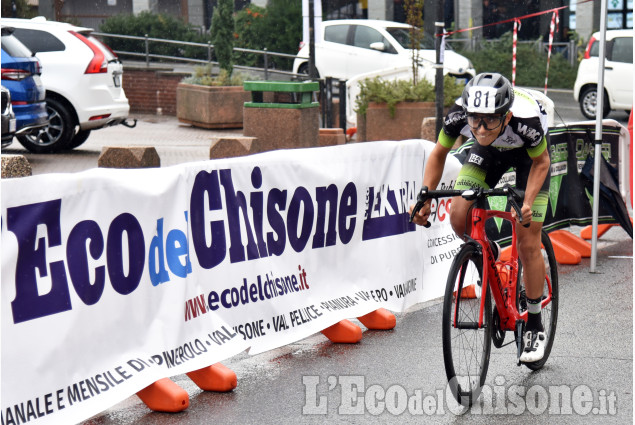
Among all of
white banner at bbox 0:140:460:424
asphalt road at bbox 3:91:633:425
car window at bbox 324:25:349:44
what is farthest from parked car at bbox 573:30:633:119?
white banner at bbox 0:140:460:424

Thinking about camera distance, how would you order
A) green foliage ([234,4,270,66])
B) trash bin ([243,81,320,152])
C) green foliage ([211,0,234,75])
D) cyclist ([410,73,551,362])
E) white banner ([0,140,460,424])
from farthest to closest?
green foliage ([234,4,270,66])
green foliage ([211,0,234,75])
trash bin ([243,81,320,152])
cyclist ([410,73,551,362])
white banner ([0,140,460,424])

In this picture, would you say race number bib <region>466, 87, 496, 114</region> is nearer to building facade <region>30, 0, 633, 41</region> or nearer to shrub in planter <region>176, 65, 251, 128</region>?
shrub in planter <region>176, 65, 251, 128</region>

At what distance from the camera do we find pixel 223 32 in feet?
71.8

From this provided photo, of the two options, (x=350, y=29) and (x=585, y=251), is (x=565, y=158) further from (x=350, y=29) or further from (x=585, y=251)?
(x=350, y=29)

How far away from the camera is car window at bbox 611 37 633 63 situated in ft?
75.4

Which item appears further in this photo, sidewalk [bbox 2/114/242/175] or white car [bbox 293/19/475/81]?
white car [bbox 293/19/475/81]

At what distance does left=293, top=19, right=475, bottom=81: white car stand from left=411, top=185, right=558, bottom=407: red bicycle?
18.1m

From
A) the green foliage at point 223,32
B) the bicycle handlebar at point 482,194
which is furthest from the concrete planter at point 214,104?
the bicycle handlebar at point 482,194

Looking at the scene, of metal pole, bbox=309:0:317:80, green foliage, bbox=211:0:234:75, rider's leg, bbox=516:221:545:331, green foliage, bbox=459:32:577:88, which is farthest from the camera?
green foliage, bbox=459:32:577:88

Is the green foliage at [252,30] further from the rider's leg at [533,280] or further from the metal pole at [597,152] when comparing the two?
the rider's leg at [533,280]

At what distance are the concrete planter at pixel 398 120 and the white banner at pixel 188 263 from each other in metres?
9.30

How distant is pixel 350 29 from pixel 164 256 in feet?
65.1

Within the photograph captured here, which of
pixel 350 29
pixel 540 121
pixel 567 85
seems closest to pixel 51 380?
pixel 540 121

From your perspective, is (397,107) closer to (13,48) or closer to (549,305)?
(13,48)
